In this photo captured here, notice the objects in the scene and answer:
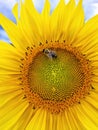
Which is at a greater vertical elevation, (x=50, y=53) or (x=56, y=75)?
(x=50, y=53)

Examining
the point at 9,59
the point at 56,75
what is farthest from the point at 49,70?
the point at 9,59

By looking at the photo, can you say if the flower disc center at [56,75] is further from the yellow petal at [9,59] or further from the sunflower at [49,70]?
the yellow petal at [9,59]

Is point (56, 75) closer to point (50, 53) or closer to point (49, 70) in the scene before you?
point (49, 70)

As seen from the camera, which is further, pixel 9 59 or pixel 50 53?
pixel 9 59

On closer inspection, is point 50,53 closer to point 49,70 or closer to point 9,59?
point 49,70

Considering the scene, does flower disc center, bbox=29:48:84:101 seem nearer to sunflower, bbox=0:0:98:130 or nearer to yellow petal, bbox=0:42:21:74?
sunflower, bbox=0:0:98:130

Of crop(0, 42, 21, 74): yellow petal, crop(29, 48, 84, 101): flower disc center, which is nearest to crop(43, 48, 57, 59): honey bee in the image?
crop(29, 48, 84, 101): flower disc center

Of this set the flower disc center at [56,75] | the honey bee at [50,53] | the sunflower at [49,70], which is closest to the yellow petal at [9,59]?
the sunflower at [49,70]
